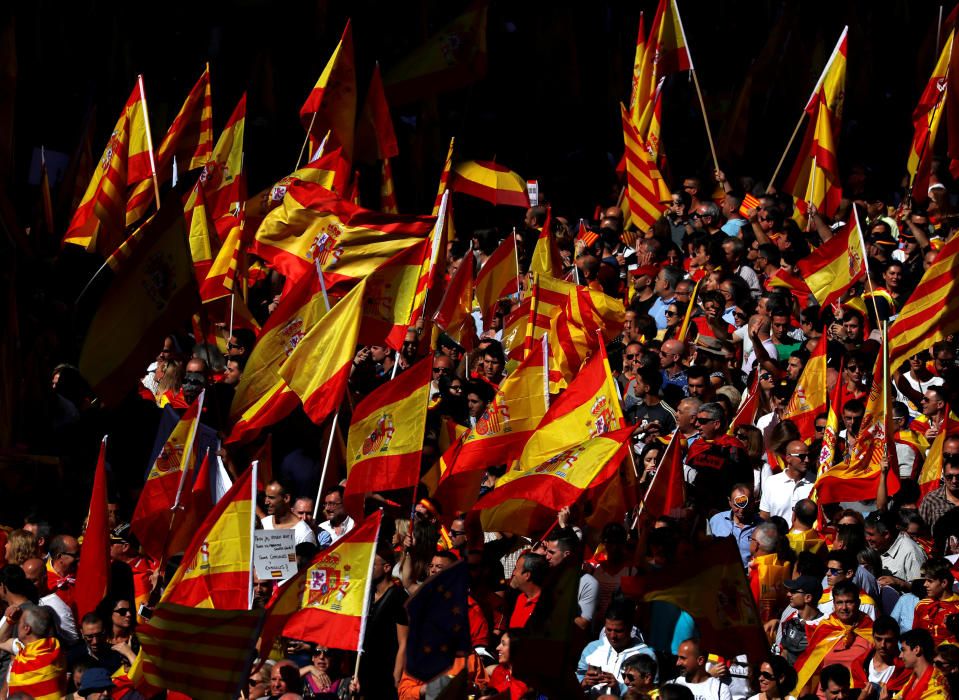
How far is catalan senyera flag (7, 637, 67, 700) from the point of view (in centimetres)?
1131

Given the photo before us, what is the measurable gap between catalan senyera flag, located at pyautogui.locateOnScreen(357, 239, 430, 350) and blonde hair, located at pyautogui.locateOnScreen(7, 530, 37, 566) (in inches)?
99.4

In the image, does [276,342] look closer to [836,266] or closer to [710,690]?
[836,266]

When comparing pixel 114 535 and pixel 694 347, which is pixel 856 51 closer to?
pixel 694 347

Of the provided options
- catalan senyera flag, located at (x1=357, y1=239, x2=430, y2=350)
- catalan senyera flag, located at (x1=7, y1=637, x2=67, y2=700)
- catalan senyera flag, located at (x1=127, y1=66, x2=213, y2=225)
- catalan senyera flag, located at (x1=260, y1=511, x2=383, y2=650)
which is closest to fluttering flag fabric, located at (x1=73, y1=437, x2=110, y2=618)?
catalan senyera flag, located at (x1=7, y1=637, x2=67, y2=700)

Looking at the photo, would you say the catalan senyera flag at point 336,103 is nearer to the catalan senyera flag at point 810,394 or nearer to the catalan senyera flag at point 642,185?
the catalan senyera flag at point 642,185

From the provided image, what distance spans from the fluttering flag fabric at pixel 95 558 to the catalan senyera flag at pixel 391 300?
7.71 feet

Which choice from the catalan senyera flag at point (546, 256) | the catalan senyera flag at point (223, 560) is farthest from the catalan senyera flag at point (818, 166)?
the catalan senyera flag at point (223, 560)

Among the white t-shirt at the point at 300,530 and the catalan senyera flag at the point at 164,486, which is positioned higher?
the catalan senyera flag at the point at 164,486

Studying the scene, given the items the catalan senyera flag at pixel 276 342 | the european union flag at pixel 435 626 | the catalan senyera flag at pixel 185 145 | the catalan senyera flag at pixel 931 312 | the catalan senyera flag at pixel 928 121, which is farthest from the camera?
the catalan senyera flag at pixel 928 121

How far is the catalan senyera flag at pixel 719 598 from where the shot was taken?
34.1ft

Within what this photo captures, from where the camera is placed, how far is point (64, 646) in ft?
39.4

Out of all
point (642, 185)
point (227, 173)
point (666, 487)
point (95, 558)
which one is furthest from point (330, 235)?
point (666, 487)

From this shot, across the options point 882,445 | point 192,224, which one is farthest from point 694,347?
point 192,224

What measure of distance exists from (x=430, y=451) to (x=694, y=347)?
2397 millimetres
